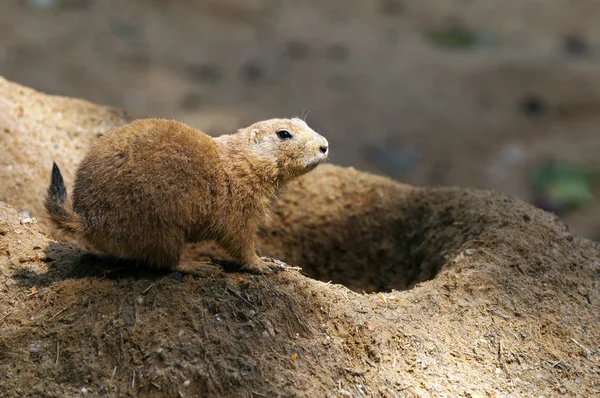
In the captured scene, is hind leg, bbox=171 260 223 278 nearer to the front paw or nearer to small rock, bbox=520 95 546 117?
the front paw

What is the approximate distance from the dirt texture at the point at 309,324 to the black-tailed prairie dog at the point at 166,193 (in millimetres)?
234

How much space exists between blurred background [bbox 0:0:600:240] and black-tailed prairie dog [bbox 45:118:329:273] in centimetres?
564

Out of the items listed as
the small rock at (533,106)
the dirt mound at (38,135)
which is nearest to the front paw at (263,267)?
the dirt mound at (38,135)

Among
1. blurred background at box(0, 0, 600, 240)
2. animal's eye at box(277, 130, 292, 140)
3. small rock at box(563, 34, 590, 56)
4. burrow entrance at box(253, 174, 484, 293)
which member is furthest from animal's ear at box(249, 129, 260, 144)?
small rock at box(563, 34, 590, 56)

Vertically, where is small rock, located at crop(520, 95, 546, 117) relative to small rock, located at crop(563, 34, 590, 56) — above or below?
below

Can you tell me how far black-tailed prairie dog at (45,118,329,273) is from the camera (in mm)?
3875

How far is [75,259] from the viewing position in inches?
167

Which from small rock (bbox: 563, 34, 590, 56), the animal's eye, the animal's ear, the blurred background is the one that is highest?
small rock (bbox: 563, 34, 590, 56)

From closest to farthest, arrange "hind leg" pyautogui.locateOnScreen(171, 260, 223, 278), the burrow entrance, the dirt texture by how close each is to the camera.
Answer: the dirt texture < "hind leg" pyautogui.locateOnScreen(171, 260, 223, 278) < the burrow entrance

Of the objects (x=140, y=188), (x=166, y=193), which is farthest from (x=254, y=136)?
(x=140, y=188)

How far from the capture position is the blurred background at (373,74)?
10523mm

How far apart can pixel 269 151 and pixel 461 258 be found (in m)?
1.60

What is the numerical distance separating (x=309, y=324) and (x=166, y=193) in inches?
45.4

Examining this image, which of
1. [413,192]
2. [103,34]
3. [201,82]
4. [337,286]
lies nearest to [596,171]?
[413,192]
